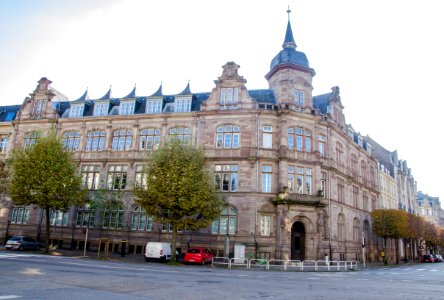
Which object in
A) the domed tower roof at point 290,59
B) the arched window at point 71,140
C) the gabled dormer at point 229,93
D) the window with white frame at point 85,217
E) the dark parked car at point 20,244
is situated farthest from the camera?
the arched window at point 71,140

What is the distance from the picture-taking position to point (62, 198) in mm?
36250

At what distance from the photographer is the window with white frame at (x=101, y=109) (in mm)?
45688

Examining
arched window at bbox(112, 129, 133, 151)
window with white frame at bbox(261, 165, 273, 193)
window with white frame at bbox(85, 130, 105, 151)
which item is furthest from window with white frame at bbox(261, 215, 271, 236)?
window with white frame at bbox(85, 130, 105, 151)

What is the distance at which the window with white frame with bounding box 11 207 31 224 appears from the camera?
4422cm

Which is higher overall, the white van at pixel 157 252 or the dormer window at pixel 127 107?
the dormer window at pixel 127 107

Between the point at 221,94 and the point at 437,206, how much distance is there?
376 feet

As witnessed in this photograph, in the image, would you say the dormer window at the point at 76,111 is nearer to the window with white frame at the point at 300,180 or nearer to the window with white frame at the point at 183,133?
the window with white frame at the point at 183,133

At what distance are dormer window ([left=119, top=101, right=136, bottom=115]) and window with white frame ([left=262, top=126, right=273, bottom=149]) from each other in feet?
56.1

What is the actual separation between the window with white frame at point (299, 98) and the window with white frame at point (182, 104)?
12417mm

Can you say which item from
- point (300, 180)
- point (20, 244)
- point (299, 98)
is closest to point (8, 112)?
point (20, 244)

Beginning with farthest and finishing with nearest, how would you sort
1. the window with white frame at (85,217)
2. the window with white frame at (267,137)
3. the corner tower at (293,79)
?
the window with white frame at (85,217)
the corner tower at (293,79)
the window with white frame at (267,137)

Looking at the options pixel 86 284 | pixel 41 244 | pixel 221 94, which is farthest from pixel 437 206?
pixel 86 284

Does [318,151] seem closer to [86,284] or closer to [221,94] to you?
[221,94]

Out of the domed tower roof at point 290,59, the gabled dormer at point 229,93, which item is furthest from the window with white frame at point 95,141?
the domed tower roof at point 290,59
